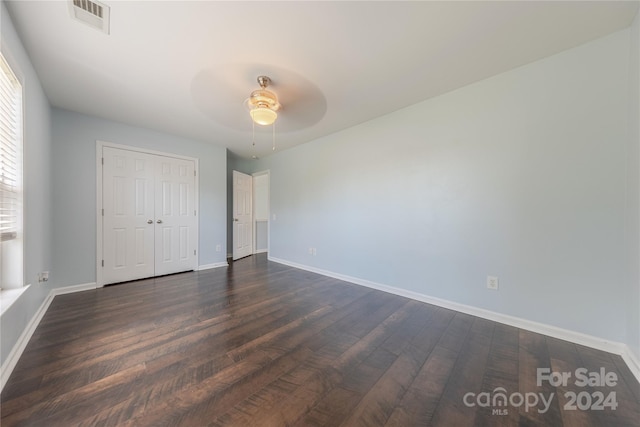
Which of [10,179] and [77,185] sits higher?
[77,185]

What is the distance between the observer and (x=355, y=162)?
3350mm


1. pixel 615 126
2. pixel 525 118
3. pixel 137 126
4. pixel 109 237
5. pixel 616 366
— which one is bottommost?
pixel 616 366

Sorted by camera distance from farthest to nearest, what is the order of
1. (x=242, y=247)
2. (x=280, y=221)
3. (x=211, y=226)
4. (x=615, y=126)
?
(x=242, y=247)
(x=280, y=221)
(x=211, y=226)
(x=615, y=126)

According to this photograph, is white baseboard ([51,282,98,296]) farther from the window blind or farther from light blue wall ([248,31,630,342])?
light blue wall ([248,31,630,342])

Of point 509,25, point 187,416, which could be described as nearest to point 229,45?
point 509,25

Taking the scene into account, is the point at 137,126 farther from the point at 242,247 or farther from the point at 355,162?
the point at 355,162

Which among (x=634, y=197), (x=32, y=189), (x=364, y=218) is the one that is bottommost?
(x=364, y=218)

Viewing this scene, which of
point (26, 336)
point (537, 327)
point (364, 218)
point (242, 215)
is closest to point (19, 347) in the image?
point (26, 336)

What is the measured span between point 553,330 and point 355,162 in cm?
268

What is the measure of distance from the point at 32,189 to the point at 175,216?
1.81 metres

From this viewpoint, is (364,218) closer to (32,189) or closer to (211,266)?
(211,266)

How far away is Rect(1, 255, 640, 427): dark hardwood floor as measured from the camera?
1176 millimetres

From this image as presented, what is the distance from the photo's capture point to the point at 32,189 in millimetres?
2055

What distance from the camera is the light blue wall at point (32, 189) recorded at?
153 cm
